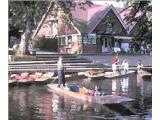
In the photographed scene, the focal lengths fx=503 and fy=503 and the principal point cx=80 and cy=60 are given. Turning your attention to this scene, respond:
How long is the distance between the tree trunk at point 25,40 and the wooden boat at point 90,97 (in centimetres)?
46

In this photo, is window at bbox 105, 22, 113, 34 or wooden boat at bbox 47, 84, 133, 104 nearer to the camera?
wooden boat at bbox 47, 84, 133, 104

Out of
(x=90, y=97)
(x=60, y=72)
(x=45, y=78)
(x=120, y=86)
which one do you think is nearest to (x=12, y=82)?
(x=45, y=78)

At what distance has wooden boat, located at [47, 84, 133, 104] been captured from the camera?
212 inches

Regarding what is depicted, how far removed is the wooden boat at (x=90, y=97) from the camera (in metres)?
5.39

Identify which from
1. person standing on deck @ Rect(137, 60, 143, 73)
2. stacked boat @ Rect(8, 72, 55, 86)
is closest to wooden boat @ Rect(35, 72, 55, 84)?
stacked boat @ Rect(8, 72, 55, 86)

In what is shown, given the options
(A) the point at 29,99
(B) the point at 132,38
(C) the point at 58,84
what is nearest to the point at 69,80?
(C) the point at 58,84

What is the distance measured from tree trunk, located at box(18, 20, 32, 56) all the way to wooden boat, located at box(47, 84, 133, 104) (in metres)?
0.46

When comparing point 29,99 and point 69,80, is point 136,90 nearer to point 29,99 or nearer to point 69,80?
point 69,80

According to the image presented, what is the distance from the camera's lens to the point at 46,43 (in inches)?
215

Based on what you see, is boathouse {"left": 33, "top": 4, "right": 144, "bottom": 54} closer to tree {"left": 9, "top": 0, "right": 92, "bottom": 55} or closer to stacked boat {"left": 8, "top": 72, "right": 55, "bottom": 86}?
tree {"left": 9, "top": 0, "right": 92, "bottom": 55}

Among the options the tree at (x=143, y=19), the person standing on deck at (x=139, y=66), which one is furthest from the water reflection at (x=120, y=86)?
the tree at (x=143, y=19)

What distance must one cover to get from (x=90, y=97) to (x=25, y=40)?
3.04 ft

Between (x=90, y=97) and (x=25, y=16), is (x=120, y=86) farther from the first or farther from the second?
(x=25, y=16)

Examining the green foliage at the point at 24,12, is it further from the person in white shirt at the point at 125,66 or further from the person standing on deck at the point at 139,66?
the person standing on deck at the point at 139,66
